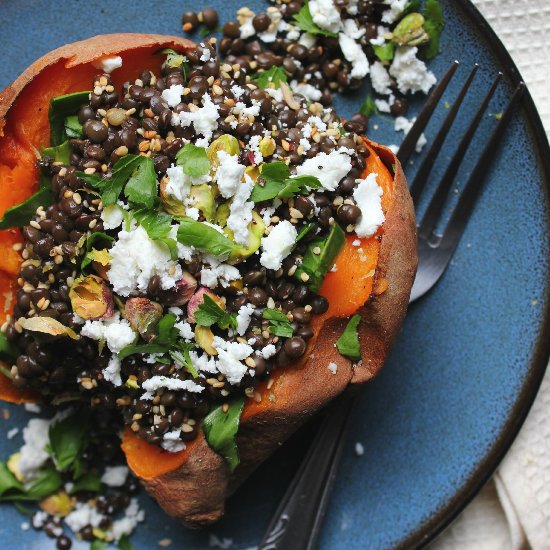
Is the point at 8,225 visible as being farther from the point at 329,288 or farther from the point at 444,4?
the point at 444,4

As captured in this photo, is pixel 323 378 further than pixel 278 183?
Yes

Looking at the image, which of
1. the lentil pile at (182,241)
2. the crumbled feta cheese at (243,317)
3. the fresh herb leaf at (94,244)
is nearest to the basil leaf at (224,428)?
the lentil pile at (182,241)

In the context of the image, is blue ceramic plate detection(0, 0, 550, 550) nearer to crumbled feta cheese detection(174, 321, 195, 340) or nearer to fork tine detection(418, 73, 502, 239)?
fork tine detection(418, 73, 502, 239)

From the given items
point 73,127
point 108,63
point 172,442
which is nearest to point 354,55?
point 108,63

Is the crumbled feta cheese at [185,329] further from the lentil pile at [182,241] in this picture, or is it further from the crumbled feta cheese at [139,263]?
the crumbled feta cheese at [139,263]

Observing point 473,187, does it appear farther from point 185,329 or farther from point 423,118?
point 185,329

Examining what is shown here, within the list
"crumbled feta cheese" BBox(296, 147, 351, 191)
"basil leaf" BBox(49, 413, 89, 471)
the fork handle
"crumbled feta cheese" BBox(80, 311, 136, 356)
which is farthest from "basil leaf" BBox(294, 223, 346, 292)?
"basil leaf" BBox(49, 413, 89, 471)
